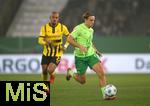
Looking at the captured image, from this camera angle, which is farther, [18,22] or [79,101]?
[18,22]

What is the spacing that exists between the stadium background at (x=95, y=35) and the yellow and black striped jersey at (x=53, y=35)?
568 centimetres

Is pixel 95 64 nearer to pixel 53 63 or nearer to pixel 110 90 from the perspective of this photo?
pixel 110 90

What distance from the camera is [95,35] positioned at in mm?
34344

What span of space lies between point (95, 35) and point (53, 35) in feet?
46.9

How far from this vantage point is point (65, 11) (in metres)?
36.6

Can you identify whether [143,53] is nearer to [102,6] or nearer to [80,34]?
[102,6]

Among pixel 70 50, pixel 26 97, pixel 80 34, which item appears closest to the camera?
pixel 26 97

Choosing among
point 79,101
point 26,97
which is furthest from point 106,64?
point 26,97

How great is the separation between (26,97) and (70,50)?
21.1 metres

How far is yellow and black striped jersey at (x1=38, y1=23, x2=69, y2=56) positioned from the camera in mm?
20094

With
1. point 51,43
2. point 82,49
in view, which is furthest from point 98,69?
point 51,43

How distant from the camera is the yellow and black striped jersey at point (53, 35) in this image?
20094mm

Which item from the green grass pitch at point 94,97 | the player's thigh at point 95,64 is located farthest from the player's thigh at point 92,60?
the green grass pitch at point 94,97

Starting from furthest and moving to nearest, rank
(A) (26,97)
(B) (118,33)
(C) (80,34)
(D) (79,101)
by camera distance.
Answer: (B) (118,33), (C) (80,34), (D) (79,101), (A) (26,97)
